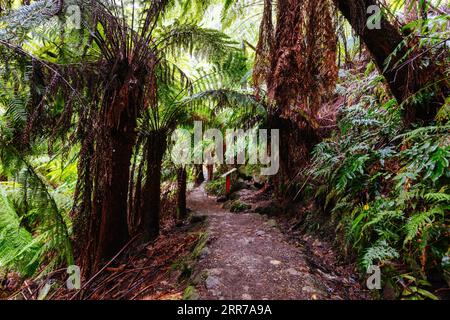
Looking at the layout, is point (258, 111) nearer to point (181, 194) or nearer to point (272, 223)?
point (272, 223)

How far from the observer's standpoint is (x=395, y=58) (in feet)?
6.43

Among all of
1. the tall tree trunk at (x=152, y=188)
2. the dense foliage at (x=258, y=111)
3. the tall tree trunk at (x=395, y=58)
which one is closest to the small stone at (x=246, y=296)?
the dense foliage at (x=258, y=111)

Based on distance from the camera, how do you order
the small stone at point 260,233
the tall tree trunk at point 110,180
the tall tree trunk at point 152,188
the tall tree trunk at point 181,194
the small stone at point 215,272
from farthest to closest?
the tall tree trunk at point 181,194 → the tall tree trunk at point 152,188 → the small stone at point 260,233 → the tall tree trunk at point 110,180 → the small stone at point 215,272

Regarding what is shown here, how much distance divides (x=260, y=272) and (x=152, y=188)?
1.74m

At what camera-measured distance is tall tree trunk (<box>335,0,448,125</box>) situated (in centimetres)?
189

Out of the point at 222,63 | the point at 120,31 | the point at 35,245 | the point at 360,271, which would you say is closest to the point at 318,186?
the point at 360,271

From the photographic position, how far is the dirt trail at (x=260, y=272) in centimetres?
159

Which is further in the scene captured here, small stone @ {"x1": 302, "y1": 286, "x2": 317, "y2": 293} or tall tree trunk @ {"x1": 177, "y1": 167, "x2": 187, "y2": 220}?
tall tree trunk @ {"x1": 177, "y1": 167, "x2": 187, "y2": 220}

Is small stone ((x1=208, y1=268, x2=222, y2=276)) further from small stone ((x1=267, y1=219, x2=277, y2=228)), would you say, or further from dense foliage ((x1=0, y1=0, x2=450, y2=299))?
small stone ((x1=267, y1=219, x2=277, y2=228))

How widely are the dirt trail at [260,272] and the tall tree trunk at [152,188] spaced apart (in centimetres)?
79

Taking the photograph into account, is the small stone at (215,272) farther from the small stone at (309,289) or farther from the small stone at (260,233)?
the small stone at (260,233)

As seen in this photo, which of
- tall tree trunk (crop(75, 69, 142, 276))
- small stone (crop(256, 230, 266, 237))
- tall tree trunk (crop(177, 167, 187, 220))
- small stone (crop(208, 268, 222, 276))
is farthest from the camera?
tall tree trunk (crop(177, 167, 187, 220))

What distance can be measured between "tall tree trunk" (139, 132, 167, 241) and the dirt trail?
788 millimetres

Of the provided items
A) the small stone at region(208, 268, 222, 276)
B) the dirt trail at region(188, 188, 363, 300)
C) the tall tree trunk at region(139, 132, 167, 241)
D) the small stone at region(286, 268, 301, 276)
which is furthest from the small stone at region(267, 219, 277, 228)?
the tall tree trunk at region(139, 132, 167, 241)
